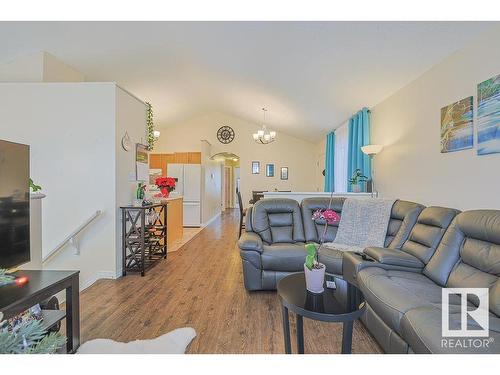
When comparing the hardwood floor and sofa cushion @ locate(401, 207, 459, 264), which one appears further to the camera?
sofa cushion @ locate(401, 207, 459, 264)

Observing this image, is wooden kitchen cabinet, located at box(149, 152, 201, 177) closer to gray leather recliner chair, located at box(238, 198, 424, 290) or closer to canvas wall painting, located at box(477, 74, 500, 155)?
gray leather recliner chair, located at box(238, 198, 424, 290)

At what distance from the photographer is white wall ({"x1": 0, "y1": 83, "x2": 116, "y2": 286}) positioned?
10.7ft

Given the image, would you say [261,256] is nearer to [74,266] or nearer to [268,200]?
[268,200]

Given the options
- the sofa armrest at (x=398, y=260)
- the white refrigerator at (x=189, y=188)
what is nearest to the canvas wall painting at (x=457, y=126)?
the sofa armrest at (x=398, y=260)

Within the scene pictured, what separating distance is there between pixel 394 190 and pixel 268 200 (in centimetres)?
181

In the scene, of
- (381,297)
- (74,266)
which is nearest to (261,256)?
(381,297)

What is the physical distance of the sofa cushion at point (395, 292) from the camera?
152cm

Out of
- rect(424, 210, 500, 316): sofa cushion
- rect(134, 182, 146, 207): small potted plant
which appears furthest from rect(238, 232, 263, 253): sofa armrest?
rect(134, 182, 146, 207): small potted plant

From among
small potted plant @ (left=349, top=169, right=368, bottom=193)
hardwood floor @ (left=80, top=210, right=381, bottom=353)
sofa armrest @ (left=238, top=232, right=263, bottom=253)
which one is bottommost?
hardwood floor @ (left=80, top=210, right=381, bottom=353)

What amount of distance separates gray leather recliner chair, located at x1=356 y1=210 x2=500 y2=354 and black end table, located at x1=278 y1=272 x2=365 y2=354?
0.21m

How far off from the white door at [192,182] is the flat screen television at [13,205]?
5.37 m

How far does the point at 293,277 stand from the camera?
2.01m

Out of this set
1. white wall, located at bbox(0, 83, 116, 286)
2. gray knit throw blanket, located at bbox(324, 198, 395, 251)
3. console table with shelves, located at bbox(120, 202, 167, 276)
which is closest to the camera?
gray knit throw blanket, located at bbox(324, 198, 395, 251)

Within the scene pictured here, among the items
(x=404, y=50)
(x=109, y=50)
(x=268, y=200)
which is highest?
(x=109, y=50)
